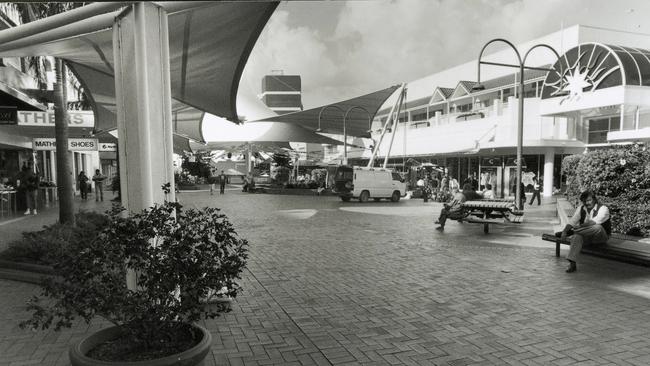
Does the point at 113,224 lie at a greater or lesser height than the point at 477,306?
greater

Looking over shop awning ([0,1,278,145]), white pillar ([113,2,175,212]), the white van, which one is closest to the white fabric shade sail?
the white van

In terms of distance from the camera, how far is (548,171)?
25516mm

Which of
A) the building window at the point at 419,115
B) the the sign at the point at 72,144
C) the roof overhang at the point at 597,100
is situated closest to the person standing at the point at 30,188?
the the sign at the point at 72,144

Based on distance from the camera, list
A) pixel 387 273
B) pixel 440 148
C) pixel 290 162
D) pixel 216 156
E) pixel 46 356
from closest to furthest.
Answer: pixel 46 356, pixel 387 273, pixel 440 148, pixel 290 162, pixel 216 156

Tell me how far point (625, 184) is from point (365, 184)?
45.6 ft

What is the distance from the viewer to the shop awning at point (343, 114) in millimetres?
27052

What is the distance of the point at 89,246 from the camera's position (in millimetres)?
2971

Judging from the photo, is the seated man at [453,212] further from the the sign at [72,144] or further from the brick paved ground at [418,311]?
the the sign at [72,144]

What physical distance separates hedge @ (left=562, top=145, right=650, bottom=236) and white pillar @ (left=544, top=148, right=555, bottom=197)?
16.1m

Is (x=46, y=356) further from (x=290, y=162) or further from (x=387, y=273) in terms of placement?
(x=290, y=162)

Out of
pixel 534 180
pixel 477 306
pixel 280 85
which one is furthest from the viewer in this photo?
pixel 280 85

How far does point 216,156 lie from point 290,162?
1151cm

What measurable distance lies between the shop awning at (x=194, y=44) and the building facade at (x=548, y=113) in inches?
349

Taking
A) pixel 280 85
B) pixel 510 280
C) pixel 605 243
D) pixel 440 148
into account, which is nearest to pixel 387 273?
pixel 510 280
